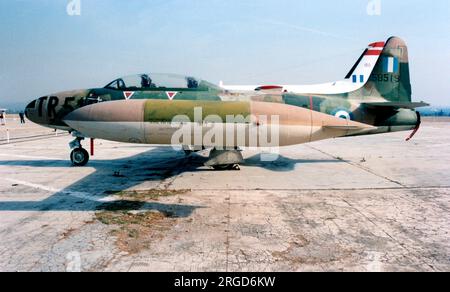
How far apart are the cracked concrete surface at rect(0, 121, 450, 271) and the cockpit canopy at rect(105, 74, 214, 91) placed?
2800 mm

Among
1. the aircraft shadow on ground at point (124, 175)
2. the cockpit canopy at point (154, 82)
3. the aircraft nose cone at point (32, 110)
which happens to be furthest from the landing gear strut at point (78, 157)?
the cockpit canopy at point (154, 82)

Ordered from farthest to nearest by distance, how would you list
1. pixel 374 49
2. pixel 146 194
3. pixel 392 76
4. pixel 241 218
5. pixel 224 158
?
pixel 374 49, pixel 392 76, pixel 224 158, pixel 146 194, pixel 241 218

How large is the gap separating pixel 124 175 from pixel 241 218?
4.99 m

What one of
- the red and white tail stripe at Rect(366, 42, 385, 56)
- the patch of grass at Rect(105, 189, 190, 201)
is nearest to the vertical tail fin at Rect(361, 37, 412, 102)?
the patch of grass at Rect(105, 189, 190, 201)

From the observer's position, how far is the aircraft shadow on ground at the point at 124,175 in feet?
19.9

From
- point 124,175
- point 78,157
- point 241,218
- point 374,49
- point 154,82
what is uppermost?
point 374,49

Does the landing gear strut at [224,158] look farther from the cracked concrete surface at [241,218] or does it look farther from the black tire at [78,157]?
the black tire at [78,157]

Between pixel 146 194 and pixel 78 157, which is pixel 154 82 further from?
pixel 146 194

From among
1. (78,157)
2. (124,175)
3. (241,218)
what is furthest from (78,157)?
(241,218)

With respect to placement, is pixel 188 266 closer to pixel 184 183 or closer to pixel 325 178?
pixel 184 183

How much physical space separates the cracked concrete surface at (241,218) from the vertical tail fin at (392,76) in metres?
3.07

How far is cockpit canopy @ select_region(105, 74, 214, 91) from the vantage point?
1034cm

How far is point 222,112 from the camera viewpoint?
7043 millimetres

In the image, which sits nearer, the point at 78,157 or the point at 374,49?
the point at 78,157
